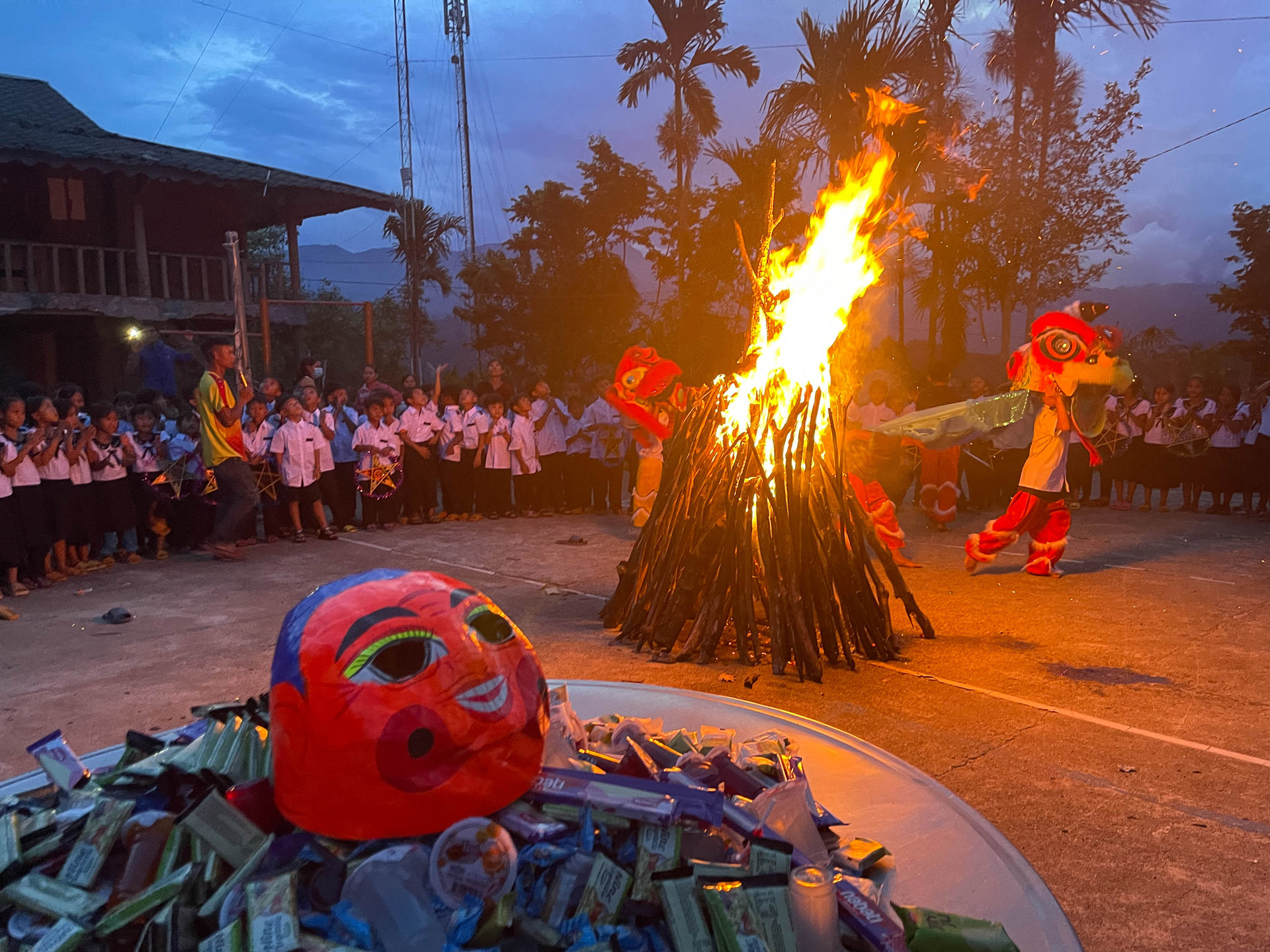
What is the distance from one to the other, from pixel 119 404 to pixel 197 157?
29.2ft

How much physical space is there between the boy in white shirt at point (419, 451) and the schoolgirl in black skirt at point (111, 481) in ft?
10.1

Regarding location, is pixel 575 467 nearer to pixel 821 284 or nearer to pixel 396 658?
pixel 821 284

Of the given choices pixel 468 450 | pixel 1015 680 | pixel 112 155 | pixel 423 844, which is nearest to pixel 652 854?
pixel 423 844

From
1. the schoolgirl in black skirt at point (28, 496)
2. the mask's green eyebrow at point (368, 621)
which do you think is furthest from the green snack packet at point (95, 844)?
the schoolgirl in black skirt at point (28, 496)

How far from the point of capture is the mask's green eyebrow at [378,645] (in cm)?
225

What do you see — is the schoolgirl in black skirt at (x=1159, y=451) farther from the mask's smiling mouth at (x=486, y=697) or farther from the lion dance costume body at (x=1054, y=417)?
the mask's smiling mouth at (x=486, y=697)

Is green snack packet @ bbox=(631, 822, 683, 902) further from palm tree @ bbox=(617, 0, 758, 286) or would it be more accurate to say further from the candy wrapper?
palm tree @ bbox=(617, 0, 758, 286)

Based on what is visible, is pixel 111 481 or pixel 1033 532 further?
pixel 111 481

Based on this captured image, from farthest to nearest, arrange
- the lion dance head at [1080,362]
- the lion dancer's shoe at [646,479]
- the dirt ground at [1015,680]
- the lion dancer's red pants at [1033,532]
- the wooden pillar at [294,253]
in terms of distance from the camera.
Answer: the wooden pillar at [294,253]
the lion dancer's shoe at [646,479]
the lion dancer's red pants at [1033,532]
the lion dance head at [1080,362]
the dirt ground at [1015,680]

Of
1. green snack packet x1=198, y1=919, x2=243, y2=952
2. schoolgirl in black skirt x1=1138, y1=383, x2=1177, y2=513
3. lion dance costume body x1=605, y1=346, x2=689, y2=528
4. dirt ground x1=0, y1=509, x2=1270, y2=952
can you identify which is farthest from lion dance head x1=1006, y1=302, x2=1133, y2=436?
green snack packet x1=198, y1=919, x2=243, y2=952

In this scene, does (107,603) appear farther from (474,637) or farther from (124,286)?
(124,286)

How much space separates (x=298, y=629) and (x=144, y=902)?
2.44ft

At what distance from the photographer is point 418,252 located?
84.8ft

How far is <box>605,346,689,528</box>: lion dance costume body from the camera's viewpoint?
961 cm
